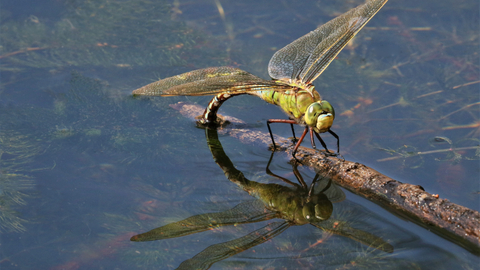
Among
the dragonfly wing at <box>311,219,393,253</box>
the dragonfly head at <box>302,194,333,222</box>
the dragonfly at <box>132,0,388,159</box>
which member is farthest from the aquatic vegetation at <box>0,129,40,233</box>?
the dragonfly wing at <box>311,219,393,253</box>

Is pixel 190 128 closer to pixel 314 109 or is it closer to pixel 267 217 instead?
pixel 314 109

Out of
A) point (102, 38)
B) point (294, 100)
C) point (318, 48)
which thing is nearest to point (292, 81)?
point (294, 100)

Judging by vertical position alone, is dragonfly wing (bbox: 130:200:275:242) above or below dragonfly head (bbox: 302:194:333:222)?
below

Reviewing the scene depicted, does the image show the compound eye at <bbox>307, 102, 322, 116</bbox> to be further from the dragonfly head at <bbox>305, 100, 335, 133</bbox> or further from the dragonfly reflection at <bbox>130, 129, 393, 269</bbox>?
the dragonfly reflection at <bbox>130, 129, 393, 269</bbox>

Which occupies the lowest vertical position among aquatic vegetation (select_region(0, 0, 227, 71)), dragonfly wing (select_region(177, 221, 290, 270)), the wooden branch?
dragonfly wing (select_region(177, 221, 290, 270))

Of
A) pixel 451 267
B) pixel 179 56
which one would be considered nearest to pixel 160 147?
pixel 179 56

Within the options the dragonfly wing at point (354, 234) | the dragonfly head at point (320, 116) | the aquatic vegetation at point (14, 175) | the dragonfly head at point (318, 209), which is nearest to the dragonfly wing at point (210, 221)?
the dragonfly head at point (318, 209)

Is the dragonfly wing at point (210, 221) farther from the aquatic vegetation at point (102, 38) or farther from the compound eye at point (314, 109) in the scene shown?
the aquatic vegetation at point (102, 38)
